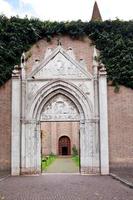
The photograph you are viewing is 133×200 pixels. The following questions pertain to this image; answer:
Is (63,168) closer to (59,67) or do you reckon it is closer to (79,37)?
(59,67)

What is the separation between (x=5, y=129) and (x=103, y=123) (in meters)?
4.64

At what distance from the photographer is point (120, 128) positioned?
18.5 meters

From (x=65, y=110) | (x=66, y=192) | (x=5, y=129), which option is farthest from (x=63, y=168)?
(x=66, y=192)

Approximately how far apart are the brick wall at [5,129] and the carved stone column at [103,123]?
436 centimetres

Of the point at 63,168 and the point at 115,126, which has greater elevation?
the point at 115,126

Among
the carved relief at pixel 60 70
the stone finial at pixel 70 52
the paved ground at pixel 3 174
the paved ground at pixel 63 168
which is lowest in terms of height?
the paved ground at pixel 63 168

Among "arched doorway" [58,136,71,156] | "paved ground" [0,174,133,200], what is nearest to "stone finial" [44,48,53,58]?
"paved ground" [0,174,133,200]

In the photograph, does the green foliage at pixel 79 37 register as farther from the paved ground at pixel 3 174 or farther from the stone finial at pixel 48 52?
the paved ground at pixel 3 174

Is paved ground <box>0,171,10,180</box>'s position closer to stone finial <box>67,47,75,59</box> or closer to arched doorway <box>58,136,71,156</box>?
stone finial <box>67,47,75,59</box>

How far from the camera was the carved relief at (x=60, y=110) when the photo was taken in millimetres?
18828

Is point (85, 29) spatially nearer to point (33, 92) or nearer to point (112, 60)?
point (112, 60)

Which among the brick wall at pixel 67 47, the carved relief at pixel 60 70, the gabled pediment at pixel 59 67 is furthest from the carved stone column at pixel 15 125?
the brick wall at pixel 67 47

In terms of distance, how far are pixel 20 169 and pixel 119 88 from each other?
6.03m

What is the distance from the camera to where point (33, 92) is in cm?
1861
